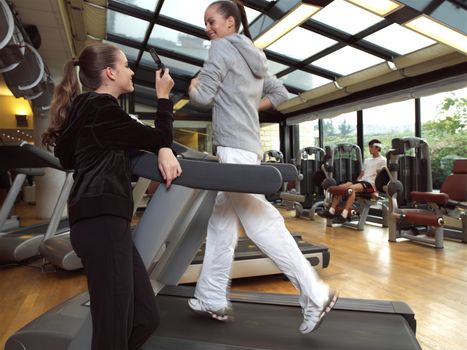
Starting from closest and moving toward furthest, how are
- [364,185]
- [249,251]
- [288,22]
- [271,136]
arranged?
[249,251], [288,22], [364,185], [271,136]

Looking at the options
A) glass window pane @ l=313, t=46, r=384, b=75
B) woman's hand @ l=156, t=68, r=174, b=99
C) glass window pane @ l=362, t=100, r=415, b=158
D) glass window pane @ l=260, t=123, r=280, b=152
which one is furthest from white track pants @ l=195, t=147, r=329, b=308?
glass window pane @ l=260, t=123, r=280, b=152

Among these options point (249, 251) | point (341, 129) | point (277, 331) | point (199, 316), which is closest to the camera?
point (277, 331)

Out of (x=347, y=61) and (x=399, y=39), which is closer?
(x=399, y=39)

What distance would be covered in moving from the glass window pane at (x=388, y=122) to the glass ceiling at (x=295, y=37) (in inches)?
29.8

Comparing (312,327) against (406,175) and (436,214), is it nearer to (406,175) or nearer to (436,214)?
(436,214)

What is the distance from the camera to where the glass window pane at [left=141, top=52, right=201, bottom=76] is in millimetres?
7550

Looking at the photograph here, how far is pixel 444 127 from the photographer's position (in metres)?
5.16

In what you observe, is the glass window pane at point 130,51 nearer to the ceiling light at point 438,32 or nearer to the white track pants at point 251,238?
the ceiling light at point 438,32

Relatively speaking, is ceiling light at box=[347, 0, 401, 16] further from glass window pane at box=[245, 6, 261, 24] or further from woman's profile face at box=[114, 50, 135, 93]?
woman's profile face at box=[114, 50, 135, 93]

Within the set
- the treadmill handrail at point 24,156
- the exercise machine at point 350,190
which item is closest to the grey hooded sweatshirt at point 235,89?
the treadmill handrail at point 24,156

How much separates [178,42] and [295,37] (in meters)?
2.05

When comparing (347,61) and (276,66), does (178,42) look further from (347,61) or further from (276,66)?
(347,61)

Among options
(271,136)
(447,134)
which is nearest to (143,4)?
(447,134)

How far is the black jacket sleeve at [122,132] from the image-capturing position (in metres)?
0.96
